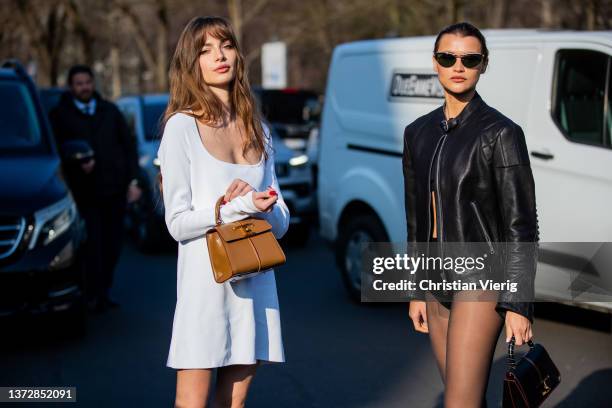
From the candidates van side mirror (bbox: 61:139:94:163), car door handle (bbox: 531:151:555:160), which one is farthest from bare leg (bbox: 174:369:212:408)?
van side mirror (bbox: 61:139:94:163)

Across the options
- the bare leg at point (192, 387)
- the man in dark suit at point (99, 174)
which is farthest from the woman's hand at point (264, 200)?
the man in dark suit at point (99, 174)

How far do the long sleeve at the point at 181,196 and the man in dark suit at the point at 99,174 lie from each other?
15.5ft

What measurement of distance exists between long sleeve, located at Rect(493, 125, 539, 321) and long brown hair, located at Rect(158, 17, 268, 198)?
0.81 metres

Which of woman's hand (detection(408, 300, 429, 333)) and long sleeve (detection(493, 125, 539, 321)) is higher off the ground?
long sleeve (detection(493, 125, 539, 321))

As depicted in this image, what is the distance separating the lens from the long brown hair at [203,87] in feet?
10.9

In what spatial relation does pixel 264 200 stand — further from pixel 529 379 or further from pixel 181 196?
pixel 529 379

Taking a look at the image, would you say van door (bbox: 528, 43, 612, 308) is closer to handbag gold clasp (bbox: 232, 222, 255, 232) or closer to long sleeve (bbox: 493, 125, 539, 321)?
long sleeve (bbox: 493, 125, 539, 321)

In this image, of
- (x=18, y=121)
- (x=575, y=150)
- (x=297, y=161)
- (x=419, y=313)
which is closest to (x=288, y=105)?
(x=297, y=161)

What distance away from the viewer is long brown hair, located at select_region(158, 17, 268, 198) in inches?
131

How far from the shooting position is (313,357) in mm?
6383

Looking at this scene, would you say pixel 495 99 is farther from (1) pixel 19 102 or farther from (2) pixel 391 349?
(1) pixel 19 102

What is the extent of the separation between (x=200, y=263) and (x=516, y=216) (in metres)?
1.06

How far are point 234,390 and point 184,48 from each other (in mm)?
1185

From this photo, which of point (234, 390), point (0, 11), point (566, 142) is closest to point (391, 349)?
point (566, 142)
